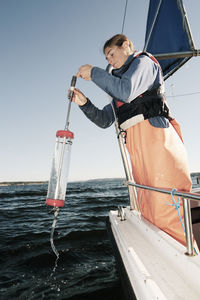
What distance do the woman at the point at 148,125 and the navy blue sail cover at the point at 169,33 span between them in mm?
2734

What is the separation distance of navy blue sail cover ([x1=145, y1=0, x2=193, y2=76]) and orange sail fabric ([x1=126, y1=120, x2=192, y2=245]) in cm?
320

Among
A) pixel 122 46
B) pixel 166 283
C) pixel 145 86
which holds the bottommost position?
pixel 166 283

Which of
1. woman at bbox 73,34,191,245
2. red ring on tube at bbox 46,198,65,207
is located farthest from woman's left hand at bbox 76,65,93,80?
red ring on tube at bbox 46,198,65,207

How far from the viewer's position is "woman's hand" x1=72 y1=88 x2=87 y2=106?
2.36 metres

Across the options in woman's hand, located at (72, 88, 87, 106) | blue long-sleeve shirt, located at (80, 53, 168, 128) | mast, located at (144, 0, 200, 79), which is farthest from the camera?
mast, located at (144, 0, 200, 79)

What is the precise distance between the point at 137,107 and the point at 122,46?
29.3 inches

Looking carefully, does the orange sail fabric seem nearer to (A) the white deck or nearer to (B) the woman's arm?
(A) the white deck

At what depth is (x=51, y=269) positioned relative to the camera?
10.3 feet

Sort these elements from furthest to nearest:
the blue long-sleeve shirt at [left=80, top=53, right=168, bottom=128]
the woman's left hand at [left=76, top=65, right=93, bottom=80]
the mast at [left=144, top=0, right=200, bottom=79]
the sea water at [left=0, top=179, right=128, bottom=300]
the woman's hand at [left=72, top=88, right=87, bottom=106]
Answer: the mast at [left=144, top=0, right=200, bottom=79], the sea water at [left=0, top=179, right=128, bottom=300], the woman's hand at [left=72, top=88, right=87, bottom=106], the woman's left hand at [left=76, top=65, right=93, bottom=80], the blue long-sleeve shirt at [left=80, top=53, right=168, bottom=128]

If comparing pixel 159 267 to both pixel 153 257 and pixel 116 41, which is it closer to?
pixel 153 257

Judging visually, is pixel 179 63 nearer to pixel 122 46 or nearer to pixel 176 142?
pixel 122 46

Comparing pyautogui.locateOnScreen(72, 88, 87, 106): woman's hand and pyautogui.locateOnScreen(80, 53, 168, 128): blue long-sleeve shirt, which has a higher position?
pyautogui.locateOnScreen(72, 88, 87, 106): woman's hand

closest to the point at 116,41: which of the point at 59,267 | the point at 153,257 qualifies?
the point at 153,257

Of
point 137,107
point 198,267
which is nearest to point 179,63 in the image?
point 137,107
